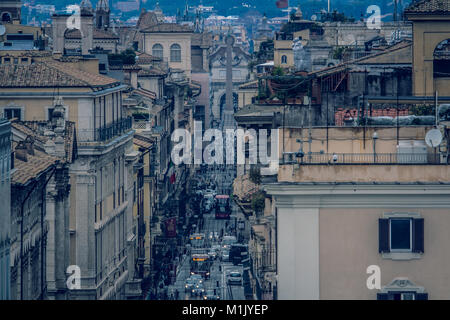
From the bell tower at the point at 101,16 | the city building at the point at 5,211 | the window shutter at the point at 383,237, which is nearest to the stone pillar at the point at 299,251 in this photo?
the window shutter at the point at 383,237

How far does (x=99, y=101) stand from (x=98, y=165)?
2318 mm

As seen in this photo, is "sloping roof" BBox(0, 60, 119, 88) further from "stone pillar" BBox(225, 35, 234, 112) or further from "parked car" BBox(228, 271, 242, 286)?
"stone pillar" BBox(225, 35, 234, 112)

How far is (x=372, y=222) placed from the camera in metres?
27.4

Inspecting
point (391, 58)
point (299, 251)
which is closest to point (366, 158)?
point (299, 251)

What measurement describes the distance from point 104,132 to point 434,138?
91.5ft

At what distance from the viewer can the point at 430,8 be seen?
43562 millimetres

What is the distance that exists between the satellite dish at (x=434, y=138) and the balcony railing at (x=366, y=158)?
15.0 inches

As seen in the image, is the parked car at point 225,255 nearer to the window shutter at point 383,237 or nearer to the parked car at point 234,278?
the parked car at point 234,278

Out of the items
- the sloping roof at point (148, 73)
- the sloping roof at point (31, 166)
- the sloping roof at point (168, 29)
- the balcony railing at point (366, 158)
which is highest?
the sloping roof at point (168, 29)

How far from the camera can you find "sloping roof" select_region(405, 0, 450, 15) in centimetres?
4347

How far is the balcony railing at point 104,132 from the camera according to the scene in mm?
54125

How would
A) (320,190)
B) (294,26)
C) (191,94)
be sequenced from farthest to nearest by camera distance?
(191,94), (294,26), (320,190)

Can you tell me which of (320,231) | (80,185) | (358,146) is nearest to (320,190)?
(320,231)
